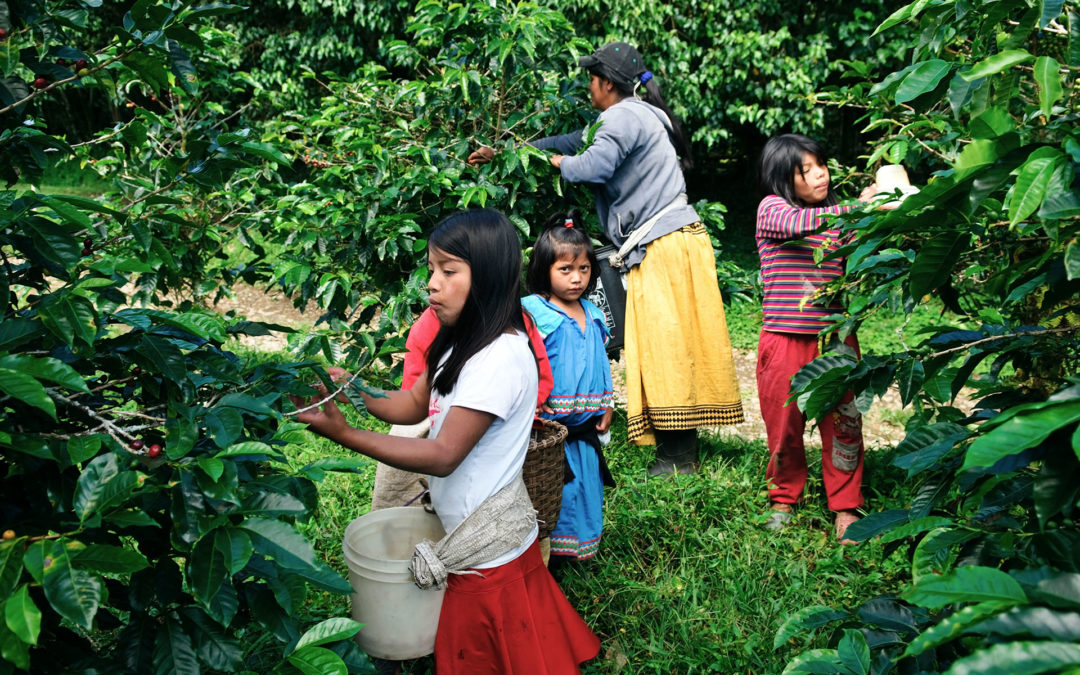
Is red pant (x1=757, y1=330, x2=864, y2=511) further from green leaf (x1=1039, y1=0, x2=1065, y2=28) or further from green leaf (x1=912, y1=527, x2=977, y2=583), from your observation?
green leaf (x1=1039, y1=0, x2=1065, y2=28)

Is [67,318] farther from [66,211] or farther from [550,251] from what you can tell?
[550,251]

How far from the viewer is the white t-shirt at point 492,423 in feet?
7.06

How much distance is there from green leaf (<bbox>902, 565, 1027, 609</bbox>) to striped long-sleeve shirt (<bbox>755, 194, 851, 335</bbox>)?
2.75m

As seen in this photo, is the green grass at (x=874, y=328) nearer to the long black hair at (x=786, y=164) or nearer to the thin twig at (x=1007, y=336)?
the long black hair at (x=786, y=164)

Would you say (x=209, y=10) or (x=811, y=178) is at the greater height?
(x=209, y=10)

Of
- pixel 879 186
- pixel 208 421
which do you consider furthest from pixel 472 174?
pixel 208 421

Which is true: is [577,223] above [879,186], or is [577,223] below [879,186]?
below

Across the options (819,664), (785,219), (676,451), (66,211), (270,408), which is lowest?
(676,451)

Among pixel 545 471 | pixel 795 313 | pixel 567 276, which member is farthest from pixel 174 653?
pixel 795 313

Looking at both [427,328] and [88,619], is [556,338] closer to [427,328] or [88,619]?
[427,328]

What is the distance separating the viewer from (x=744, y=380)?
285 inches

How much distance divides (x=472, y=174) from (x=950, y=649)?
3.10m

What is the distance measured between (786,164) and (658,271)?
2.58 feet

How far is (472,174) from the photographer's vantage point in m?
3.88
